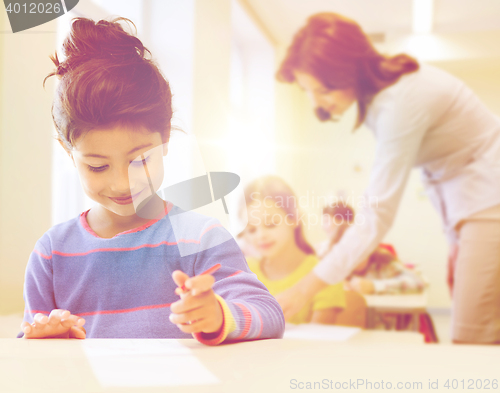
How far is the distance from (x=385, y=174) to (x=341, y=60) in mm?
288

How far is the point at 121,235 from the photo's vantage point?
0.35m

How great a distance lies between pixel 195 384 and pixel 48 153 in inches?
10.7

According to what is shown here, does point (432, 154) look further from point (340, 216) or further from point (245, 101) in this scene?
point (245, 101)

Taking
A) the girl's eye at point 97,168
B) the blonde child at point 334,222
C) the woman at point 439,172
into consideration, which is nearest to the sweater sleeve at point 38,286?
the girl's eye at point 97,168

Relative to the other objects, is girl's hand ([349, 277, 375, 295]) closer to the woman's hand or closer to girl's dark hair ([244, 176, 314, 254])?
girl's dark hair ([244, 176, 314, 254])

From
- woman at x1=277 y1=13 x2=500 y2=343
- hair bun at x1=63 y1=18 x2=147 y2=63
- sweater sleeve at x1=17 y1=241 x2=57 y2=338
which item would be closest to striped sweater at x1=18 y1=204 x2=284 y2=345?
sweater sleeve at x1=17 y1=241 x2=57 y2=338

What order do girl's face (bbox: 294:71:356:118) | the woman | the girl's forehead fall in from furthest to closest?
1. girl's face (bbox: 294:71:356:118)
2. the woman
3. the girl's forehead

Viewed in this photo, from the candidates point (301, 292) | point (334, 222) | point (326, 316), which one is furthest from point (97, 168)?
point (326, 316)

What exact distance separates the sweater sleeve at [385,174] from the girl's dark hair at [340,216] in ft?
0.17

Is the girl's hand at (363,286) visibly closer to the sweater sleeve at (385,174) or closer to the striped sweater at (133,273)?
the sweater sleeve at (385,174)

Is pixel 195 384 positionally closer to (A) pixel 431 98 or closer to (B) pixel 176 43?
(B) pixel 176 43

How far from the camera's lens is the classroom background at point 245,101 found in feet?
1.17

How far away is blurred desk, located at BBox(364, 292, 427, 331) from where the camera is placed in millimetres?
1321

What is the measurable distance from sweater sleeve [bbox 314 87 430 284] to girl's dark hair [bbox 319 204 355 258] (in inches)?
2.1
